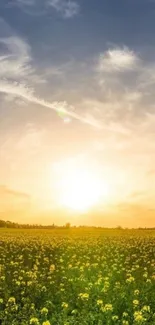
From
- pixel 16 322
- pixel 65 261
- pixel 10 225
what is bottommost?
pixel 16 322

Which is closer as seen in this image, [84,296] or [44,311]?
[44,311]

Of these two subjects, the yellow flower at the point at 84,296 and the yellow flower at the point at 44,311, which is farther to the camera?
the yellow flower at the point at 84,296

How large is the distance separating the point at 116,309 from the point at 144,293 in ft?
7.18

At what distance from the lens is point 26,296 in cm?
1611

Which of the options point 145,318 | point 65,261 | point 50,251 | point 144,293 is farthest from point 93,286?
point 50,251

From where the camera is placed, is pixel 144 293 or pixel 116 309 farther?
pixel 144 293

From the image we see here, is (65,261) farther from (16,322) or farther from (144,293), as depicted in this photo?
(16,322)

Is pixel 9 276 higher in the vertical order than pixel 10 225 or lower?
lower

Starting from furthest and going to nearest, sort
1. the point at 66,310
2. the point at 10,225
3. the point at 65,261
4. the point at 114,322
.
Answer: the point at 10,225 < the point at 65,261 < the point at 66,310 < the point at 114,322

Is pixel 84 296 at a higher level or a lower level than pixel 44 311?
higher

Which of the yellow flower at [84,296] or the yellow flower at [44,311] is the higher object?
the yellow flower at [84,296]

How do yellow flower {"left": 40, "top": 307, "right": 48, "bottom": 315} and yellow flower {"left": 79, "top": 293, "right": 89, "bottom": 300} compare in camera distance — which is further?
yellow flower {"left": 79, "top": 293, "right": 89, "bottom": 300}

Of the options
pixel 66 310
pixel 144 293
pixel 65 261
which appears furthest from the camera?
pixel 65 261

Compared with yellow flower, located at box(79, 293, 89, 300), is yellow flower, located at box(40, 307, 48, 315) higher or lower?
lower
